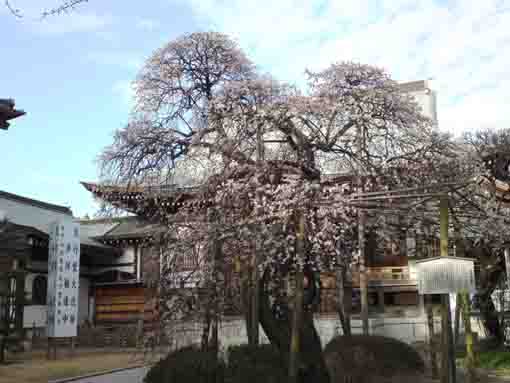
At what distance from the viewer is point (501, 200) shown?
12445 millimetres

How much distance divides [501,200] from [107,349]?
16.8 m

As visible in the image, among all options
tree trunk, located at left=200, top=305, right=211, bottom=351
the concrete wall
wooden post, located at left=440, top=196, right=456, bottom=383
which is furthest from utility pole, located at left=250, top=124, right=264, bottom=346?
the concrete wall

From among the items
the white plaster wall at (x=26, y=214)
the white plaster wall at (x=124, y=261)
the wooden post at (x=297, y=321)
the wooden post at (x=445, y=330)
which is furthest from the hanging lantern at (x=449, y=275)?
the white plaster wall at (x=124, y=261)

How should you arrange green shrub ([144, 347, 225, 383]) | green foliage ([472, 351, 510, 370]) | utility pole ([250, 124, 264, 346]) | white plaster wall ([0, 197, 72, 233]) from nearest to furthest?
green shrub ([144, 347, 225, 383]), utility pole ([250, 124, 264, 346]), green foliage ([472, 351, 510, 370]), white plaster wall ([0, 197, 72, 233])

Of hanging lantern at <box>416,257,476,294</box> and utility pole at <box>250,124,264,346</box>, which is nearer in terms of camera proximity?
hanging lantern at <box>416,257,476,294</box>

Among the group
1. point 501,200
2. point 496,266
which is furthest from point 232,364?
point 496,266

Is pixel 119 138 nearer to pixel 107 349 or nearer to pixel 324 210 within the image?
pixel 324 210

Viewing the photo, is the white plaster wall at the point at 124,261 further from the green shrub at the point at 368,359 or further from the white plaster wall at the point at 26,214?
the green shrub at the point at 368,359

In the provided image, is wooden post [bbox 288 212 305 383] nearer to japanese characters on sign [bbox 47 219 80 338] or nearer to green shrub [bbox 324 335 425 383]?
green shrub [bbox 324 335 425 383]

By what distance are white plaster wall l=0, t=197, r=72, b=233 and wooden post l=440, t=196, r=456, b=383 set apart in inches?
826

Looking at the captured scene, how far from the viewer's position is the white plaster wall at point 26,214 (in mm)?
26859

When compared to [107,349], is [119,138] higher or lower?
higher

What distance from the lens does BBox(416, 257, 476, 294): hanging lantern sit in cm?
827

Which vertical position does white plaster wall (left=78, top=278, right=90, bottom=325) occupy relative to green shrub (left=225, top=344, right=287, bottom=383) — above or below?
above
